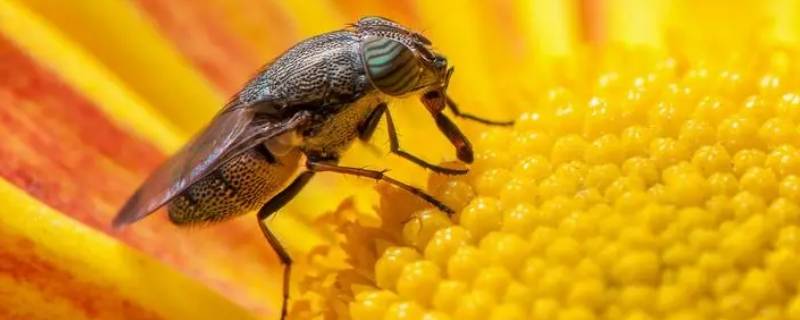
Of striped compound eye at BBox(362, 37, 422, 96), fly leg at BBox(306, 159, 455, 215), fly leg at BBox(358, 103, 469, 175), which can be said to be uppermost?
striped compound eye at BBox(362, 37, 422, 96)

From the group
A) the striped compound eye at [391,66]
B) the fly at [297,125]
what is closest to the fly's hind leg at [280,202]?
the fly at [297,125]

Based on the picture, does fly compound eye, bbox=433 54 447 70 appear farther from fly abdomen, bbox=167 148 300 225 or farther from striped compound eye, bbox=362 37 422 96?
fly abdomen, bbox=167 148 300 225

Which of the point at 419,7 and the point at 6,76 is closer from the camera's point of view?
Answer: the point at 6,76

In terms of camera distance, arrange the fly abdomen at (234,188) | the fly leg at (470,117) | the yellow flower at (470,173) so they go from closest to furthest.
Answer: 1. the yellow flower at (470,173)
2. the fly abdomen at (234,188)
3. the fly leg at (470,117)

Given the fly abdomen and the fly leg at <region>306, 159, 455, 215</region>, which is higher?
the fly leg at <region>306, 159, 455, 215</region>

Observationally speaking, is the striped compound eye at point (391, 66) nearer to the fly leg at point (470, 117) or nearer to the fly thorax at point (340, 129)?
the fly thorax at point (340, 129)

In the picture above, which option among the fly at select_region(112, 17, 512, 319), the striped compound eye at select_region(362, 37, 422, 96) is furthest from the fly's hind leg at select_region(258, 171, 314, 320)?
the striped compound eye at select_region(362, 37, 422, 96)

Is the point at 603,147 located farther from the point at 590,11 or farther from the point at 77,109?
the point at 77,109

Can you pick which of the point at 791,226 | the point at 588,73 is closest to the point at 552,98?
the point at 588,73
